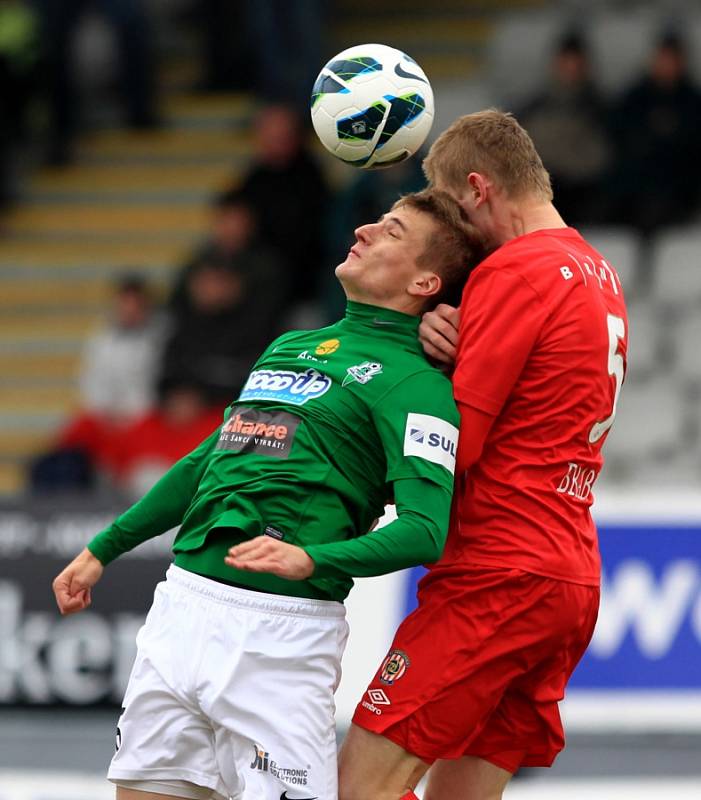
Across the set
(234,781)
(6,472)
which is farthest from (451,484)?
(6,472)

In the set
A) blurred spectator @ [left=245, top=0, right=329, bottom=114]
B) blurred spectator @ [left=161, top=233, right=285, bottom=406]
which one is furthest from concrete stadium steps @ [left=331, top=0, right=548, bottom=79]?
blurred spectator @ [left=161, top=233, right=285, bottom=406]

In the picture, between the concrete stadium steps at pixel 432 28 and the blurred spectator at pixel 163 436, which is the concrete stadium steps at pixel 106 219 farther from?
the blurred spectator at pixel 163 436

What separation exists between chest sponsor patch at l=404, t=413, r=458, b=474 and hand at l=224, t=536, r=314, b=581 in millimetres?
363

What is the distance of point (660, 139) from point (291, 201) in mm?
2270

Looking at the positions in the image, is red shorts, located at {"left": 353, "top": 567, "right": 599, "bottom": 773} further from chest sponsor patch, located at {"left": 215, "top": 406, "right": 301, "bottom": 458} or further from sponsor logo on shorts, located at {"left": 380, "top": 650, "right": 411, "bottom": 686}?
chest sponsor patch, located at {"left": 215, "top": 406, "right": 301, "bottom": 458}

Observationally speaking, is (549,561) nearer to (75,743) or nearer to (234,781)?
(234,781)

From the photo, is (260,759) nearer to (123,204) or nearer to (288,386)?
(288,386)

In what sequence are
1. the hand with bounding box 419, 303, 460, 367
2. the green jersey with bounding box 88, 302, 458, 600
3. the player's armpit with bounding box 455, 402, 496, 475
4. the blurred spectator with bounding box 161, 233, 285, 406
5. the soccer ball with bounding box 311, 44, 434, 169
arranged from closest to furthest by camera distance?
the green jersey with bounding box 88, 302, 458, 600, the player's armpit with bounding box 455, 402, 496, 475, the hand with bounding box 419, 303, 460, 367, the soccer ball with bounding box 311, 44, 434, 169, the blurred spectator with bounding box 161, 233, 285, 406

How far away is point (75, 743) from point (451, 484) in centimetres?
441

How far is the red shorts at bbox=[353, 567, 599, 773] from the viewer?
154 inches

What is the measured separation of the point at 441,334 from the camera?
4.00 metres

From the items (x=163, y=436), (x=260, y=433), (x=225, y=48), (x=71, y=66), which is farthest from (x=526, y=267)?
(x=225, y=48)

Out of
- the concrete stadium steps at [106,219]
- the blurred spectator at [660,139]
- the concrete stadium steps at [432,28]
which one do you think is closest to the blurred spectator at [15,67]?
the concrete stadium steps at [106,219]

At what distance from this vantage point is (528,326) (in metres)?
3.89
